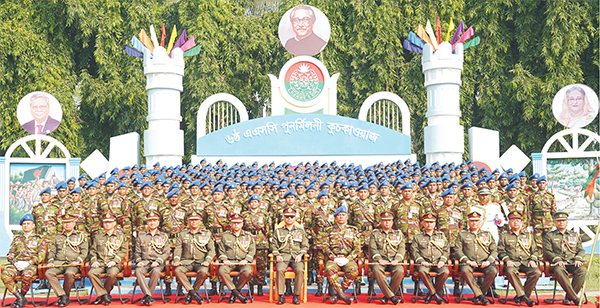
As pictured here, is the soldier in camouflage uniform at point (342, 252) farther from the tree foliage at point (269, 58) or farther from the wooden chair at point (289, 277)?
the tree foliage at point (269, 58)

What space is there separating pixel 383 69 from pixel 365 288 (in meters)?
14.4

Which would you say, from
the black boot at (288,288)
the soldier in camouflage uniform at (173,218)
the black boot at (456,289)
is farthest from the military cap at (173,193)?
the black boot at (456,289)

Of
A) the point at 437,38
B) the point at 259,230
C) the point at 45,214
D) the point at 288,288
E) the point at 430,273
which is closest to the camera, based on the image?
the point at 430,273

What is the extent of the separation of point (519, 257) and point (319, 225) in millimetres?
2820

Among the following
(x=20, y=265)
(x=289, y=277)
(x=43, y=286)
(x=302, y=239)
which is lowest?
(x=43, y=286)

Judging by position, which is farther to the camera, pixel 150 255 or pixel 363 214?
pixel 363 214

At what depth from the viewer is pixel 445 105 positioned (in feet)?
56.2

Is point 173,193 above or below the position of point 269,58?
below

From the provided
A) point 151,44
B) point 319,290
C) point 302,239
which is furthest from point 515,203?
point 151,44

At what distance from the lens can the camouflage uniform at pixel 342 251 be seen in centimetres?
855

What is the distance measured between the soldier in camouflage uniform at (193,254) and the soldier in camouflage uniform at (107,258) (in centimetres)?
80

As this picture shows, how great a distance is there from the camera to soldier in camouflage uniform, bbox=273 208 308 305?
28.1 feet

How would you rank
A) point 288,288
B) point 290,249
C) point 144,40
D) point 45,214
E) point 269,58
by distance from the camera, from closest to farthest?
point 290,249
point 288,288
point 45,214
point 144,40
point 269,58

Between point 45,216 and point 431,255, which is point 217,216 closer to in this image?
point 45,216
